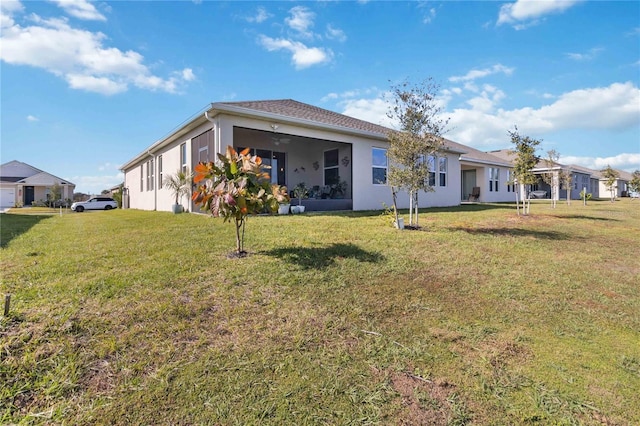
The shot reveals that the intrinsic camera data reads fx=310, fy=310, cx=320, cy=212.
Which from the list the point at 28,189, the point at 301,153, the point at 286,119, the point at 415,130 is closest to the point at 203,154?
the point at 286,119

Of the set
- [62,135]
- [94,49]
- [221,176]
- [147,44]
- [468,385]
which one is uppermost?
[147,44]

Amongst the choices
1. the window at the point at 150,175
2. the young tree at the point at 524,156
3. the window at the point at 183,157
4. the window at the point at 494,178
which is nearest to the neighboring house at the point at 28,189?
the window at the point at 150,175

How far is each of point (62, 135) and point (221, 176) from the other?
50.4ft

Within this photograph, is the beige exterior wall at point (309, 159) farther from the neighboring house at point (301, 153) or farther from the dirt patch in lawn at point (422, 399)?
the dirt patch in lawn at point (422, 399)

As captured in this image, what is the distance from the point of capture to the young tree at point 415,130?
782cm

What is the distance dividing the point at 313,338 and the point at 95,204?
3052 cm

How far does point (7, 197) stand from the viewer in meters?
34.2

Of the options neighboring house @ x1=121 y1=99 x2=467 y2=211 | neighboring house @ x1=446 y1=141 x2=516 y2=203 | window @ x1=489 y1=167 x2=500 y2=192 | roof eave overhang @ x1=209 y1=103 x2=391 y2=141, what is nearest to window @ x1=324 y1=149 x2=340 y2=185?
neighboring house @ x1=121 y1=99 x2=467 y2=211

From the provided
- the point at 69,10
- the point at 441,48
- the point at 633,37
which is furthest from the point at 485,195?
the point at 69,10

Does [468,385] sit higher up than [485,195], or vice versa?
[485,195]

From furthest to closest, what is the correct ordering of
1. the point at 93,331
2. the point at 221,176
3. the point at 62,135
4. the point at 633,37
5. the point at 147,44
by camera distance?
1. the point at 62,135
2. the point at 633,37
3. the point at 147,44
4. the point at 221,176
5. the point at 93,331

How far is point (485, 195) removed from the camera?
2478cm

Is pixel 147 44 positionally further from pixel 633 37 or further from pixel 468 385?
pixel 633 37

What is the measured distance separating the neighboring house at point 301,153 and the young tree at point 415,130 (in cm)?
189
